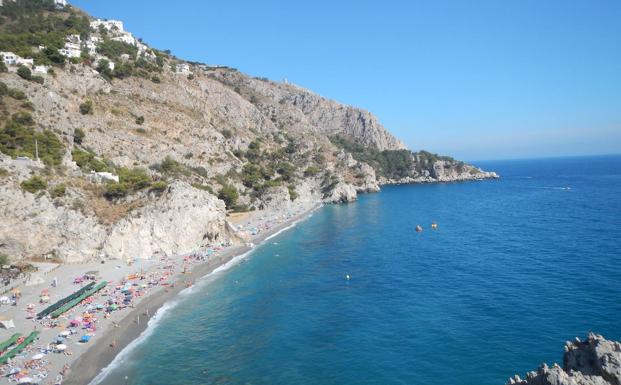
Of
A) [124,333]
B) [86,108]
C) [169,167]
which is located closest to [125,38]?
[86,108]

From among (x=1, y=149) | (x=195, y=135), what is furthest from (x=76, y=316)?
(x=195, y=135)

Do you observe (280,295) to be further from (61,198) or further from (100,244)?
(61,198)

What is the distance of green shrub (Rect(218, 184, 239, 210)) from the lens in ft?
261

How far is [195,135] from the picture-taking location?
88562 millimetres

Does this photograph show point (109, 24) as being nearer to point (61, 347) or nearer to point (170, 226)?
point (170, 226)

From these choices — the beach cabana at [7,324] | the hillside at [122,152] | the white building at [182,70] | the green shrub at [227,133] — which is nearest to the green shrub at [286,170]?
the hillside at [122,152]

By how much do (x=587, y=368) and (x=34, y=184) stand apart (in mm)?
50861

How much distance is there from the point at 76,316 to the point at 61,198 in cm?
1885

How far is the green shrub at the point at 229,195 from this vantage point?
261 ft

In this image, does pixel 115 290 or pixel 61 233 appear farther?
pixel 61 233

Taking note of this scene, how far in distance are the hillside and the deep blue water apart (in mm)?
13349

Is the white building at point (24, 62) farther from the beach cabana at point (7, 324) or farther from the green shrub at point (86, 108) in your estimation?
the beach cabana at point (7, 324)

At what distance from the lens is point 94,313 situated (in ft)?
113

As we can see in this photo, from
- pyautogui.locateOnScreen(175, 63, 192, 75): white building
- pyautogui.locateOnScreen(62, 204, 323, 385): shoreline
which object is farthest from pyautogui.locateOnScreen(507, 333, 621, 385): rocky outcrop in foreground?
pyautogui.locateOnScreen(175, 63, 192, 75): white building
